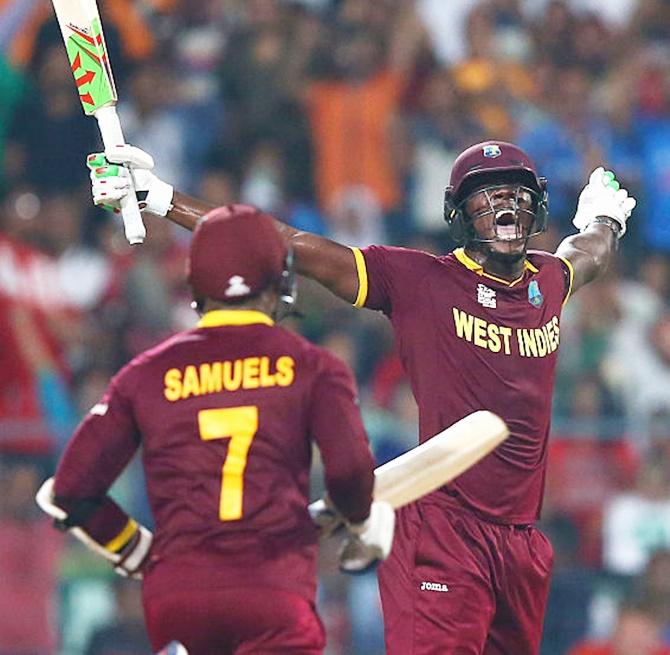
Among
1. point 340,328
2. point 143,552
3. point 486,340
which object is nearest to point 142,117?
point 340,328

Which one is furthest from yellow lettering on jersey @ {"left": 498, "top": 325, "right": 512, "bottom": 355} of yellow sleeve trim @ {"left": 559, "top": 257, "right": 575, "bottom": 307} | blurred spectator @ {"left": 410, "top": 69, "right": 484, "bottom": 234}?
blurred spectator @ {"left": 410, "top": 69, "right": 484, "bottom": 234}

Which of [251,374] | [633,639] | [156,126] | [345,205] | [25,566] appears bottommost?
[633,639]

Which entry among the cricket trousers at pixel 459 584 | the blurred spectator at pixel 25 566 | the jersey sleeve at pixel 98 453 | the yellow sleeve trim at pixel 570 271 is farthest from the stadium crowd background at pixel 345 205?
the jersey sleeve at pixel 98 453

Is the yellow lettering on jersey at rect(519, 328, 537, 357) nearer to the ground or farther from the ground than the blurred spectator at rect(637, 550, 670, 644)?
farther from the ground

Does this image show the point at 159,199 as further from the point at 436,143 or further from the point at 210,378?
the point at 436,143

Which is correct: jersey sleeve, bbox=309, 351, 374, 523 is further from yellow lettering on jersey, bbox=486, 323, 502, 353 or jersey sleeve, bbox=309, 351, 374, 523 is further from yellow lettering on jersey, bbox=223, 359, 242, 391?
yellow lettering on jersey, bbox=486, 323, 502, 353

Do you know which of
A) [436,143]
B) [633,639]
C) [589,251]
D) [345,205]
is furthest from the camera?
[436,143]

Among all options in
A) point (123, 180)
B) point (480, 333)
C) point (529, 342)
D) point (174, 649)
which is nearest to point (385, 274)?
point (480, 333)

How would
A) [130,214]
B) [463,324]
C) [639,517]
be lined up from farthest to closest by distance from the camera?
1. [639,517]
2. [463,324]
3. [130,214]

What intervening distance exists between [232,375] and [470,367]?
4.73 ft

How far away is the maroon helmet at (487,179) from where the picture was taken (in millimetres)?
5902

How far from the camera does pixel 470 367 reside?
5.84 metres

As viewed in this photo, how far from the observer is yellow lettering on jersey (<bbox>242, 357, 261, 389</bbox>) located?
15.0 feet

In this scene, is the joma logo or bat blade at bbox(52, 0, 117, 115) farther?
bat blade at bbox(52, 0, 117, 115)
